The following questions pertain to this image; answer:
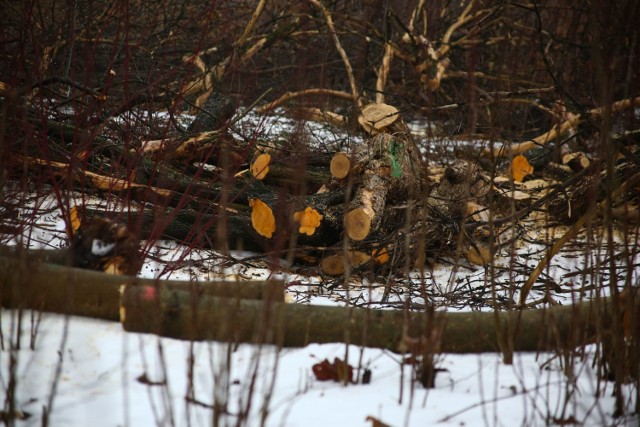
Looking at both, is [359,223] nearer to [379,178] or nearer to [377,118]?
[379,178]

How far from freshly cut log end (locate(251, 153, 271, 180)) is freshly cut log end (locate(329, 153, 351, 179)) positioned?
0.47 metres

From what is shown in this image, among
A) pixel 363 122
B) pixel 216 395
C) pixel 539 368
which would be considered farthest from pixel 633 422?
pixel 363 122

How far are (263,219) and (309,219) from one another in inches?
12.1

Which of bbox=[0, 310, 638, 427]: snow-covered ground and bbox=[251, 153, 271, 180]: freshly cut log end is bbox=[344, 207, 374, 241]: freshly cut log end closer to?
bbox=[251, 153, 271, 180]: freshly cut log end

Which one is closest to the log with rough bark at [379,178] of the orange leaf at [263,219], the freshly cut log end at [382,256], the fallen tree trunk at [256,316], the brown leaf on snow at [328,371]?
the freshly cut log end at [382,256]

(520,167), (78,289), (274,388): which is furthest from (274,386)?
(520,167)

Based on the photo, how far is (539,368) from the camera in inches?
95.8

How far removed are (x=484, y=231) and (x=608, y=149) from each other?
108 inches

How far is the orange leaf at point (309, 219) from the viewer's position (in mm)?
4273

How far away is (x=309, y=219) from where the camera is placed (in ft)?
14.0

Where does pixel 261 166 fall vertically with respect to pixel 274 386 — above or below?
above

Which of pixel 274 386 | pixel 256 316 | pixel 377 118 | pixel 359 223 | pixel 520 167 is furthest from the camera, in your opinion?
pixel 520 167

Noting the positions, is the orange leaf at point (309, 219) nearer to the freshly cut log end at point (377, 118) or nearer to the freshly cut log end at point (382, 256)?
the freshly cut log end at point (382, 256)

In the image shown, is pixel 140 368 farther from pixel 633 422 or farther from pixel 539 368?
pixel 633 422
